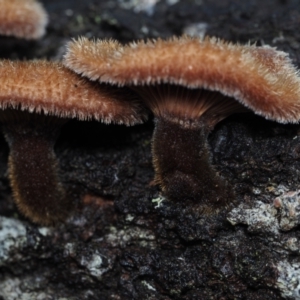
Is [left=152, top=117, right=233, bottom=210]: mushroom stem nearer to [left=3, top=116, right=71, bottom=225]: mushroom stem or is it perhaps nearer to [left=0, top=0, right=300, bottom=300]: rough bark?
[left=0, top=0, right=300, bottom=300]: rough bark

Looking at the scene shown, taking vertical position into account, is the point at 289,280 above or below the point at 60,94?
below

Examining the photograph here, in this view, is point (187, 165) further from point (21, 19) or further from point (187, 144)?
point (21, 19)

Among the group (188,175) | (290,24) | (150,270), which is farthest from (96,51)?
(290,24)

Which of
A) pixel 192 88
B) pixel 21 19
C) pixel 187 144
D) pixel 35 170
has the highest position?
pixel 21 19

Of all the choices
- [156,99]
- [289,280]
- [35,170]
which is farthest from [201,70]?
[35,170]

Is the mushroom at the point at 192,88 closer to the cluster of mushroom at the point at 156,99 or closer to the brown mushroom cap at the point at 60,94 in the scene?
the cluster of mushroom at the point at 156,99

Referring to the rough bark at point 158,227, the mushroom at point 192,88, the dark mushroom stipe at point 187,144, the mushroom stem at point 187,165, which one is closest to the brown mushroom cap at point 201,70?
the mushroom at point 192,88
